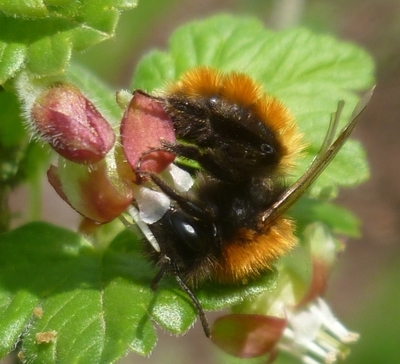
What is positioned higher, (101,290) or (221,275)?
(221,275)

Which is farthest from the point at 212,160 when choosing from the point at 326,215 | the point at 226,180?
the point at 326,215

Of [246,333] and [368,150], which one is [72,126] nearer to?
[246,333]

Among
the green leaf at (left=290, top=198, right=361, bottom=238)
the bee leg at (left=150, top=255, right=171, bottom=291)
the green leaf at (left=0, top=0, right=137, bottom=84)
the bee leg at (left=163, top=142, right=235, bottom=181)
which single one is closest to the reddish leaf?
the bee leg at (left=150, top=255, right=171, bottom=291)

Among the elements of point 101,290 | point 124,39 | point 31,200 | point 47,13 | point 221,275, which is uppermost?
point 47,13

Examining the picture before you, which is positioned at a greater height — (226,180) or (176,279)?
(226,180)

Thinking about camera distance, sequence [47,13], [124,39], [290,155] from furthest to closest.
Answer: [124,39] < [290,155] < [47,13]

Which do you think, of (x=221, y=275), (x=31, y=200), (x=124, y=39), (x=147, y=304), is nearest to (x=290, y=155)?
(x=221, y=275)

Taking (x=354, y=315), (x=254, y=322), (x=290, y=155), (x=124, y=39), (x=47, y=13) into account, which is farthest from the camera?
(x=124, y=39)

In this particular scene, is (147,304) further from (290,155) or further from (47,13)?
(47,13)

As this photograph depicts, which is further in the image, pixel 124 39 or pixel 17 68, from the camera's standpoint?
pixel 124 39
